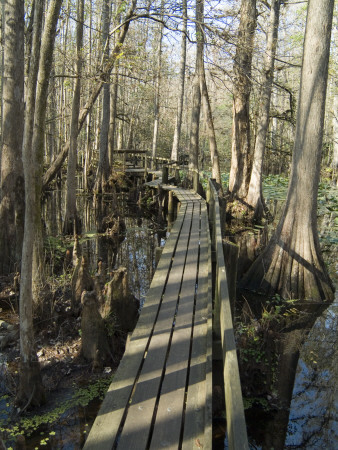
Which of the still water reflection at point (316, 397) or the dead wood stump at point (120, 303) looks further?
the dead wood stump at point (120, 303)

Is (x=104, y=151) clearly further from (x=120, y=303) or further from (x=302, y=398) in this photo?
(x=302, y=398)

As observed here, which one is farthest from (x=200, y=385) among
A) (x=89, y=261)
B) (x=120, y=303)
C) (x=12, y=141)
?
(x=89, y=261)

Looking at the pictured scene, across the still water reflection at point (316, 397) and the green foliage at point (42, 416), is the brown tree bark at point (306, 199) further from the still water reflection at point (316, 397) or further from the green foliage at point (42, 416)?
the green foliage at point (42, 416)

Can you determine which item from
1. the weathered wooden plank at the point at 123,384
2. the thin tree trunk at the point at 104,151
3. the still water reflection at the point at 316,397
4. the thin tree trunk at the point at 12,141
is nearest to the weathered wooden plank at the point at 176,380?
the weathered wooden plank at the point at 123,384

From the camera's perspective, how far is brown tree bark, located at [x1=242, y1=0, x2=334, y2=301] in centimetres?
804

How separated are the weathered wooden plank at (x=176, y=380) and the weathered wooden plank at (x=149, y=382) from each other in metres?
0.06

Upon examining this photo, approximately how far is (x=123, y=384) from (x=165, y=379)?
0.34 m

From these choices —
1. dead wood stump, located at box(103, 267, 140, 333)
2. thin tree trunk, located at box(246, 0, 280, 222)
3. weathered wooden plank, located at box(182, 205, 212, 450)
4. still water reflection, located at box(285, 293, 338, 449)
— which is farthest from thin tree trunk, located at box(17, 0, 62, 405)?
thin tree trunk, located at box(246, 0, 280, 222)

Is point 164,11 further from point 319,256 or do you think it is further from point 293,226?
point 319,256

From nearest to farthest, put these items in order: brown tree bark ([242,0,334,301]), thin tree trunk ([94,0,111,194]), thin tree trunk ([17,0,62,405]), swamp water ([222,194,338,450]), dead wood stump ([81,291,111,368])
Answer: swamp water ([222,194,338,450]) → thin tree trunk ([17,0,62,405]) → dead wood stump ([81,291,111,368]) → brown tree bark ([242,0,334,301]) → thin tree trunk ([94,0,111,194])

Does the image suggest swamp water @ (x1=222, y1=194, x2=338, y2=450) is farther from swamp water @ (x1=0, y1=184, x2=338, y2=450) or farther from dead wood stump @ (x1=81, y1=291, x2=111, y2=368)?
dead wood stump @ (x1=81, y1=291, x2=111, y2=368)

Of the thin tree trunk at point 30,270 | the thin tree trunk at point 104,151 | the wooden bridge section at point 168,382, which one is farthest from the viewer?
the thin tree trunk at point 104,151

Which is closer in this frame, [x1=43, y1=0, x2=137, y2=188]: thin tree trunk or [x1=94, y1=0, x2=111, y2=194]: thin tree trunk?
[x1=43, y1=0, x2=137, y2=188]: thin tree trunk

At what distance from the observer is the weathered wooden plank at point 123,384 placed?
8.50ft
